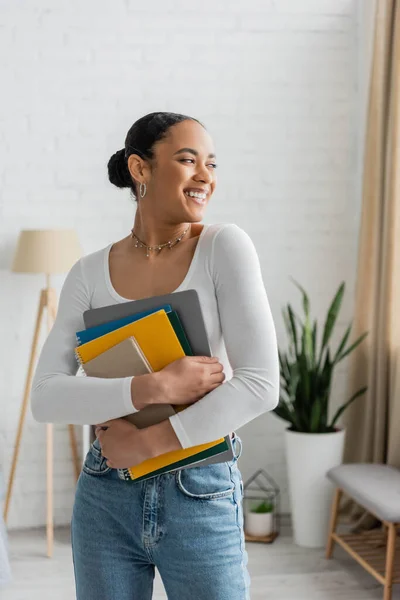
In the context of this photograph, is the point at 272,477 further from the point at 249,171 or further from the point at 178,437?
the point at 178,437

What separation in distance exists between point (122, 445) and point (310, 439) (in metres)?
2.32

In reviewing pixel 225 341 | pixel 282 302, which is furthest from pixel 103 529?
pixel 282 302

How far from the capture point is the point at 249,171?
3838 mm

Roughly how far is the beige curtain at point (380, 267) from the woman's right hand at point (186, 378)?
7.55 ft

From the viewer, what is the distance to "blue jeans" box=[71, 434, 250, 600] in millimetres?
1177

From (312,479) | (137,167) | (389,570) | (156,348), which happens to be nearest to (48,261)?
(312,479)

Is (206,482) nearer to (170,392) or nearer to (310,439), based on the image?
(170,392)

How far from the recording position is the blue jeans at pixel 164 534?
3.86 ft

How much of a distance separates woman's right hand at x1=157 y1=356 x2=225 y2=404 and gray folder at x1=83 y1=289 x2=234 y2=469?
31 mm

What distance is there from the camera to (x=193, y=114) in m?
3.77

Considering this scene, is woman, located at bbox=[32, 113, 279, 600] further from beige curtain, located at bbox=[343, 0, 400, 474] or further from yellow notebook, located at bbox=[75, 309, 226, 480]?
beige curtain, located at bbox=[343, 0, 400, 474]

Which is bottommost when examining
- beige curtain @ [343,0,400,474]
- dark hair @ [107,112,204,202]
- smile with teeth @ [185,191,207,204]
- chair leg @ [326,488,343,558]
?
chair leg @ [326,488,343,558]

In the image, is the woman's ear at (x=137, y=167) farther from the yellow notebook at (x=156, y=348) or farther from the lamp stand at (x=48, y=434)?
the lamp stand at (x=48, y=434)

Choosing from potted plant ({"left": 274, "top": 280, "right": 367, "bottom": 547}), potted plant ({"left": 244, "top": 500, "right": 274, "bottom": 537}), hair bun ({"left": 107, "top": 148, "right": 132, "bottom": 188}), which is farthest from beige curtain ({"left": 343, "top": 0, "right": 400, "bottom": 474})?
hair bun ({"left": 107, "top": 148, "right": 132, "bottom": 188})
